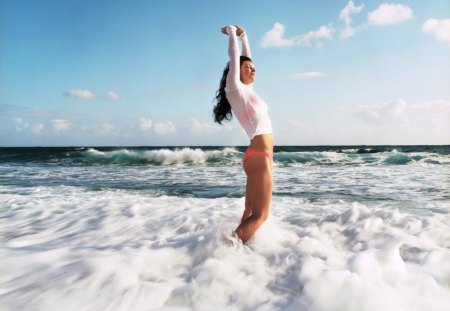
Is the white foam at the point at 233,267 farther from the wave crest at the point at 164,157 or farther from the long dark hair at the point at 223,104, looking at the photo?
the wave crest at the point at 164,157

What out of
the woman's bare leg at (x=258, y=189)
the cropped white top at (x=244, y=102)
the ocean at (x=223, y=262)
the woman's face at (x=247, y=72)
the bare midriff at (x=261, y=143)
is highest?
the woman's face at (x=247, y=72)

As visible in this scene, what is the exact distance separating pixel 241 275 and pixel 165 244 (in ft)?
4.05

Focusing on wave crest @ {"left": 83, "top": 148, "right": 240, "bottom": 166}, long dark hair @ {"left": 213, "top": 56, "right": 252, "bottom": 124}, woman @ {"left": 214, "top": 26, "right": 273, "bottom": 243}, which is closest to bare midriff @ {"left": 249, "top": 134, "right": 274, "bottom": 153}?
woman @ {"left": 214, "top": 26, "right": 273, "bottom": 243}

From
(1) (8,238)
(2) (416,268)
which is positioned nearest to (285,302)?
(2) (416,268)

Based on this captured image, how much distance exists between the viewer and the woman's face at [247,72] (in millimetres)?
3502

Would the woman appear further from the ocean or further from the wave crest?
the wave crest

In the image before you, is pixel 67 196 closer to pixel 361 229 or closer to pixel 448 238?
pixel 361 229

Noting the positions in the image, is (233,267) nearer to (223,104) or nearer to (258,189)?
(258,189)

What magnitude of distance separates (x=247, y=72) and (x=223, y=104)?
1.29 feet

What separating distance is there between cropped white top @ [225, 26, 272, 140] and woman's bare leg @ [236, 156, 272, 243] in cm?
25

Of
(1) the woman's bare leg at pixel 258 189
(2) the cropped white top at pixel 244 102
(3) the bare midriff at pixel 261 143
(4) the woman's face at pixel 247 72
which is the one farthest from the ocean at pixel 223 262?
(4) the woman's face at pixel 247 72

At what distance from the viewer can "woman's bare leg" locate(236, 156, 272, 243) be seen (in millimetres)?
3301

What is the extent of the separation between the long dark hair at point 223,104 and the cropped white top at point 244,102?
9.0 inches

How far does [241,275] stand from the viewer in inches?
118
